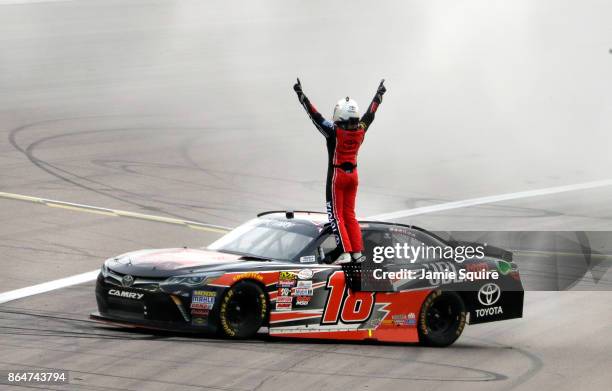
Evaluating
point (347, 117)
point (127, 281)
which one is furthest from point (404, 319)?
point (127, 281)

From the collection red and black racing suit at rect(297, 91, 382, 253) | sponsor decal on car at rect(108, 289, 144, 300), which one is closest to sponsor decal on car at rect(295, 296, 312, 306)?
red and black racing suit at rect(297, 91, 382, 253)

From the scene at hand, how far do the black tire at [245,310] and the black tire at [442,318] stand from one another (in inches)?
73.9

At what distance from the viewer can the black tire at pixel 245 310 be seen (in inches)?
441

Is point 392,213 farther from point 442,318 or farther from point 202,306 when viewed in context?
point 202,306

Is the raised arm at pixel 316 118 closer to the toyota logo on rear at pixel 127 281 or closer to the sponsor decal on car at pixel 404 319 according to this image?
the sponsor decal on car at pixel 404 319

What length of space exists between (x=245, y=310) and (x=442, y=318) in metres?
2.33

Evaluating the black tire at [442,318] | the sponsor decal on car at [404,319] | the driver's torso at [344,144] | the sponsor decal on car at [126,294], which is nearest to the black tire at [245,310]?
the sponsor decal on car at [126,294]

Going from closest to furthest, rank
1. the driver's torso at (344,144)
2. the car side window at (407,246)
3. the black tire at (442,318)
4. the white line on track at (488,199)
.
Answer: the driver's torso at (344,144)
the black tire at (442,318)
the car side window at (407,246)
the white line on track at (488,199)

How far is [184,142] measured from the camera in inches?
995

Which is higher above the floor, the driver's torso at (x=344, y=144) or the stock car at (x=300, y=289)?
the driver's torso at (x=344, y=144)

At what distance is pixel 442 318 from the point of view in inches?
494

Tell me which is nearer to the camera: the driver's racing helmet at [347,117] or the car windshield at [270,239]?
the driver's racing helmet at [347,117]

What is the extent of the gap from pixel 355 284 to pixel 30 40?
27.4 meters

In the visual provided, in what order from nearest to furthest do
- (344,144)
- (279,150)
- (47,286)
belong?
(344,144)
(47,286)
(279,150)
